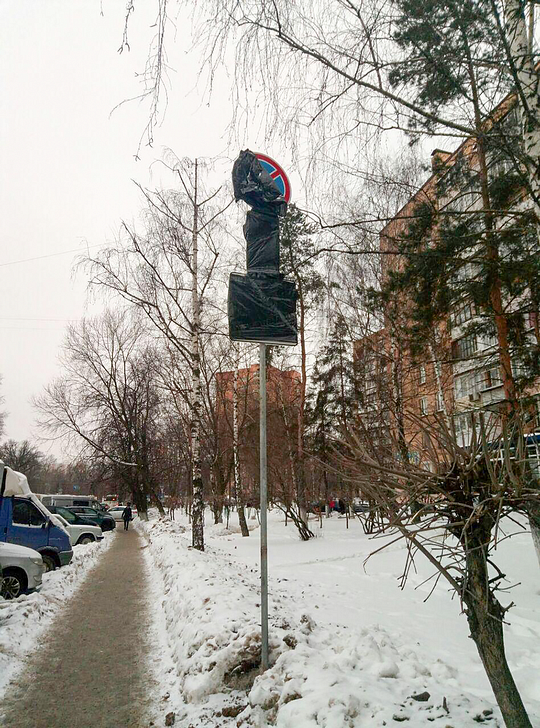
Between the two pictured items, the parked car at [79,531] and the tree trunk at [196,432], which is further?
the parked car at [79,531]

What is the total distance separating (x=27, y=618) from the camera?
6945 mm

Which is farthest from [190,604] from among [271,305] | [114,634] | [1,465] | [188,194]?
[188,194]

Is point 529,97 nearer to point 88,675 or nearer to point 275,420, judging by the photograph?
point 88,675

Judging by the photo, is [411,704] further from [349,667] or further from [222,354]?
[222,354]

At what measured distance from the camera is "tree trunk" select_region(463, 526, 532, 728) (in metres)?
2.57

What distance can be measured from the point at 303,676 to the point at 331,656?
611mm

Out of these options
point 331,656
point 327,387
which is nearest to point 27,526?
point 331,656

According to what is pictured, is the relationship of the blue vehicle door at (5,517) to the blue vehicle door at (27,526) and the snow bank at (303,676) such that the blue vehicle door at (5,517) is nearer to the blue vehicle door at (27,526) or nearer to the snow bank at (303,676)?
the blue vehicle door at (27,526)

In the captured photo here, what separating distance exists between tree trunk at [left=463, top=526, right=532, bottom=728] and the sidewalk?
9.26 ft

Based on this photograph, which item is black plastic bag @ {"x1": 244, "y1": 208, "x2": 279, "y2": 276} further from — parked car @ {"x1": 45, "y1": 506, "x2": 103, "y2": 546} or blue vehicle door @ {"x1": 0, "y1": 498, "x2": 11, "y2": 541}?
parked car @ {"x1": 45, "y1": 506, "x2": 103, "y2": 546}

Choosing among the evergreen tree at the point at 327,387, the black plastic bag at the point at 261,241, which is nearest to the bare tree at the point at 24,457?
the evergreen tree at the point at 327,387

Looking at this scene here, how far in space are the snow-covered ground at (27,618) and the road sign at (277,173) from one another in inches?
215

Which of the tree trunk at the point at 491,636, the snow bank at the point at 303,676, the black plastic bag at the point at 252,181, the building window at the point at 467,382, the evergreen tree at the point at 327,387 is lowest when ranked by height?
the snow bank at the point at 303,676

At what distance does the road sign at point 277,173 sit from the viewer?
4.70 metres
